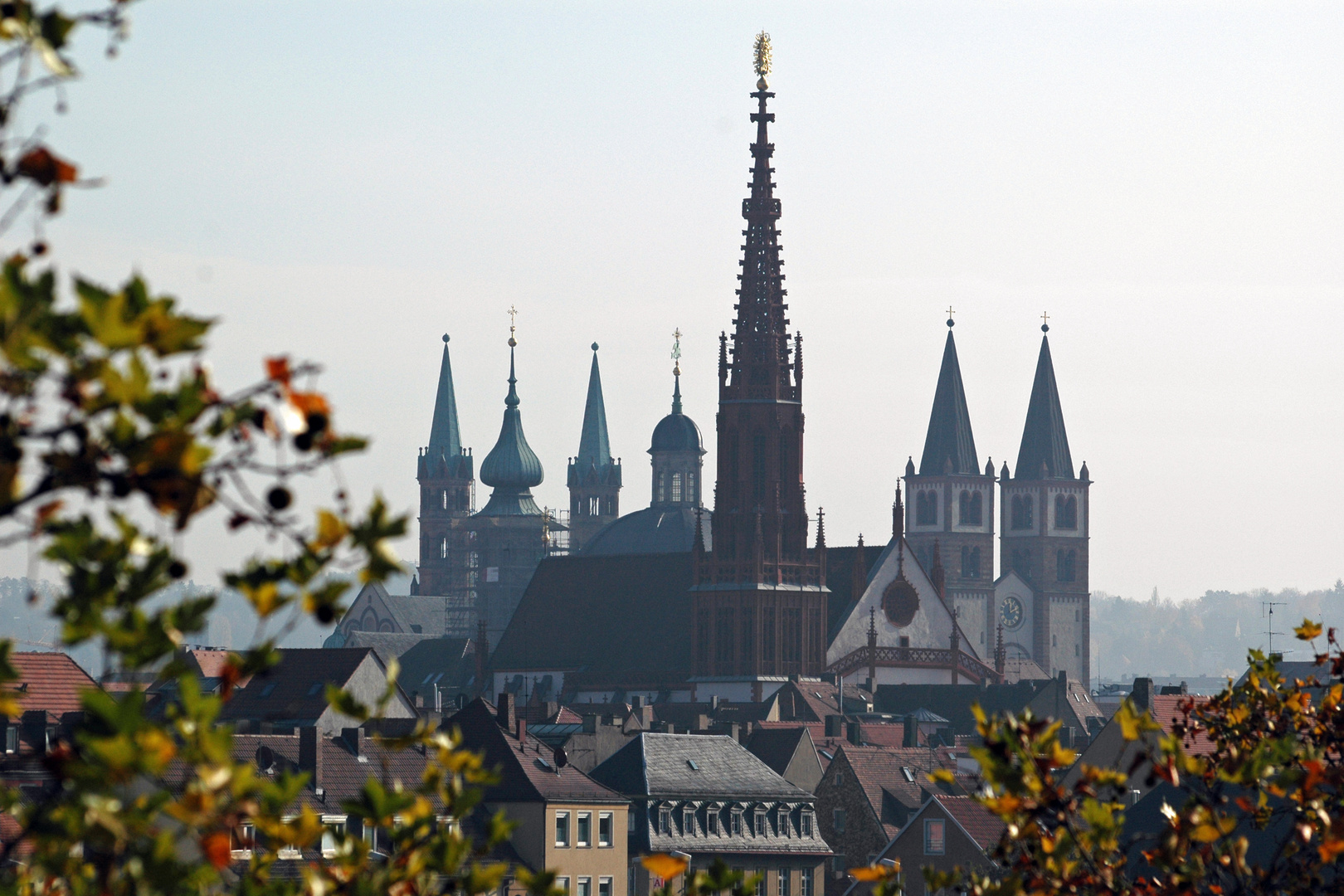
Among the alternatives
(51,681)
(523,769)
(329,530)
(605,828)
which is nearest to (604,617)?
(605,828)

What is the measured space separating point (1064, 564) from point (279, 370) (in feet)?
564

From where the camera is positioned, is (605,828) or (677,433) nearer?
(605,828)

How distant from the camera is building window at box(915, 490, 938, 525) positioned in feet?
568

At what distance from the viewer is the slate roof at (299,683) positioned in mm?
67562

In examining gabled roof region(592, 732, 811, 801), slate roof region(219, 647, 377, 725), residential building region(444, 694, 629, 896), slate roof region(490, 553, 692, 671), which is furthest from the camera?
slate roof region(490, 553, 692, 671)

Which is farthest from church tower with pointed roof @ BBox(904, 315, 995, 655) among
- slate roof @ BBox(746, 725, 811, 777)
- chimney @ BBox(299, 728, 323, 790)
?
chimney @ BBox(299, 728, 323, 790)

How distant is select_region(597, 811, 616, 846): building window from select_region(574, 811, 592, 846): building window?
1.03ft

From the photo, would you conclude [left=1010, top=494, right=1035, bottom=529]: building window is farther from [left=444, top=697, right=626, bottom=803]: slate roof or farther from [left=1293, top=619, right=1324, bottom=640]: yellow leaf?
[left=1293, top=619, right=1324, bottom=640]: yellow leaf

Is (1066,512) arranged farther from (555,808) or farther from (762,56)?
(555,808)

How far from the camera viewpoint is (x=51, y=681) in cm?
4744

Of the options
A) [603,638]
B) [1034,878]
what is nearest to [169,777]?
[1034,878]

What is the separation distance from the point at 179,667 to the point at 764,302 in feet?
337

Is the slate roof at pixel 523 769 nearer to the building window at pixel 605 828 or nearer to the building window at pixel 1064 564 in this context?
the building window at pixel 605 828

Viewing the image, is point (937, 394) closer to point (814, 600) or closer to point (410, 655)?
point (410, 655)
